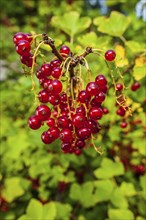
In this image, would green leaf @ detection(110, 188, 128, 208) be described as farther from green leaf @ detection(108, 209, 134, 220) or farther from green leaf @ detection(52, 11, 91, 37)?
green leaf @ detection(52, 11, 91, 37)

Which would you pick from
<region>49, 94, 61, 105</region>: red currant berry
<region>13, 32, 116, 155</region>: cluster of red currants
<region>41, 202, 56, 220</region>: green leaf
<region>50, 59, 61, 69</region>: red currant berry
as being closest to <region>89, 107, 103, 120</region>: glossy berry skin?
<region>13, 32, 116, 155</region>: cluster of red currants

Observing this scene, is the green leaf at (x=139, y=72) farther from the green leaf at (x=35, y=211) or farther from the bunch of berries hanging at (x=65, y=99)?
the green leaf at (x=35, y=211)

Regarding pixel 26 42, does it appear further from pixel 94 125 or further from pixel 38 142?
pixel 38 142

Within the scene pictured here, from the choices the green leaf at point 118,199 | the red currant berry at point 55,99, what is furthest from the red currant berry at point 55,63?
the green leaf at point 118,199

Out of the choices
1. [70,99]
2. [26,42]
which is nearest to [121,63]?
[70,99]

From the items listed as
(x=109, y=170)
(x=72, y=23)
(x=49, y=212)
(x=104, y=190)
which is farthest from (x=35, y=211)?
(x=72, y=23)

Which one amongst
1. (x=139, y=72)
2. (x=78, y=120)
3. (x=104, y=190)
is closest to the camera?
(x=78, y=120)

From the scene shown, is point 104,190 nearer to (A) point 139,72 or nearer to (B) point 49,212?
(B) point 49,212
